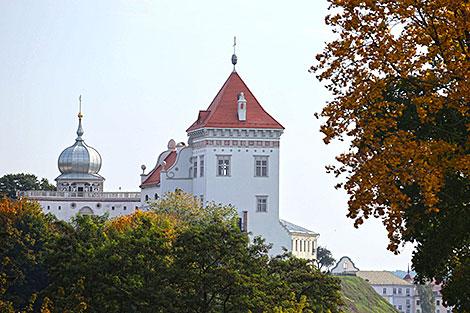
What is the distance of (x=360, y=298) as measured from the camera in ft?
487

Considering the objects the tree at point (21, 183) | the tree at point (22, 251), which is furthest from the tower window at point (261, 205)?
the tree at point (21, 183)

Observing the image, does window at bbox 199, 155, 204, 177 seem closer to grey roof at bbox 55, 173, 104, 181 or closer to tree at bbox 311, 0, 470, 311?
grey roof at bbox 55, 173, 104, 181

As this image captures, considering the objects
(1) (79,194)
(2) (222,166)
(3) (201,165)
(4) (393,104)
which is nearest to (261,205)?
(2) (222,166)

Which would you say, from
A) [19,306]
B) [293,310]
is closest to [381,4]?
[293,310]

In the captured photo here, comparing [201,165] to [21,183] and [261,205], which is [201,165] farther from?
[21,183]

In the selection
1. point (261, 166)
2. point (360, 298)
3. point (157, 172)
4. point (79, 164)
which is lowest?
point (360, 298)

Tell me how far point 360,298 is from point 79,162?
101 ft

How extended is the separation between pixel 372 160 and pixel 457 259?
5.84 m

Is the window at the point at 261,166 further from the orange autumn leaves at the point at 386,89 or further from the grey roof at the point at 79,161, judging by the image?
the orange autumn leaves at the point at 386,89

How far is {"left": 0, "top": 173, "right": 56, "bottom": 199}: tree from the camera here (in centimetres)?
14550

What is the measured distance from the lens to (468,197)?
89.4ft

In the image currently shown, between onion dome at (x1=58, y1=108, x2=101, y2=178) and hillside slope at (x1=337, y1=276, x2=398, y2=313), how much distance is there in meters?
25.6

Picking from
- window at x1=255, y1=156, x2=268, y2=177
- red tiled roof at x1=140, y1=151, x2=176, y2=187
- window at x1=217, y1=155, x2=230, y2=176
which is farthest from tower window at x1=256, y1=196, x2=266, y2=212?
red tiled roof at x1=140, y1=151, x2=176, y2=187

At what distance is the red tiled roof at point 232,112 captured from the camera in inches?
4331
